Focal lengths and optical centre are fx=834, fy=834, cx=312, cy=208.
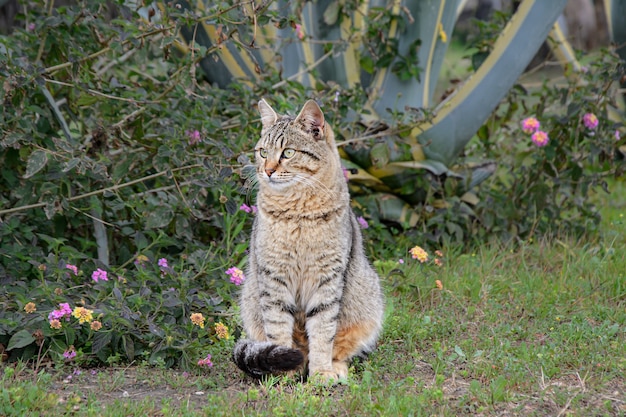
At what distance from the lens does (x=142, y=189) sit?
4.82m

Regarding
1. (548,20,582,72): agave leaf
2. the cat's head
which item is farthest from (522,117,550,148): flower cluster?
the cat's head

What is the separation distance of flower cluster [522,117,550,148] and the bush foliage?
0.42ft

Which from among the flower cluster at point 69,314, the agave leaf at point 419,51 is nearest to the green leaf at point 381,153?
the agave leaf at point 419,51

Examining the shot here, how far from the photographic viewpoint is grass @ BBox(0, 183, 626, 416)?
3285mm

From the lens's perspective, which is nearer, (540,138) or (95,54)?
(95,54)

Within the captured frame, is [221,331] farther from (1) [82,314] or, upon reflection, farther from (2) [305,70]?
(2) [305,70]

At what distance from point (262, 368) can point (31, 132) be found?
5.81 feet

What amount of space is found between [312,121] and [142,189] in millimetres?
1437

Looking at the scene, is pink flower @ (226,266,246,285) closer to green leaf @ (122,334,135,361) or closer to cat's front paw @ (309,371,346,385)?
green leaf @ (122,334,135,361)

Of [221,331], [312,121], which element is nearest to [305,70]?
[312,121]

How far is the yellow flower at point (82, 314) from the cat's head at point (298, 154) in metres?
0.98

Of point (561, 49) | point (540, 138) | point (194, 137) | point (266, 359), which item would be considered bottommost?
point (266, 359)

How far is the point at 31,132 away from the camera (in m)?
4.25

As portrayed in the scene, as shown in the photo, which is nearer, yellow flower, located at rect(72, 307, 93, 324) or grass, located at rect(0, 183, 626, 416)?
grass, located at rect(0, 183, 626, 416)
